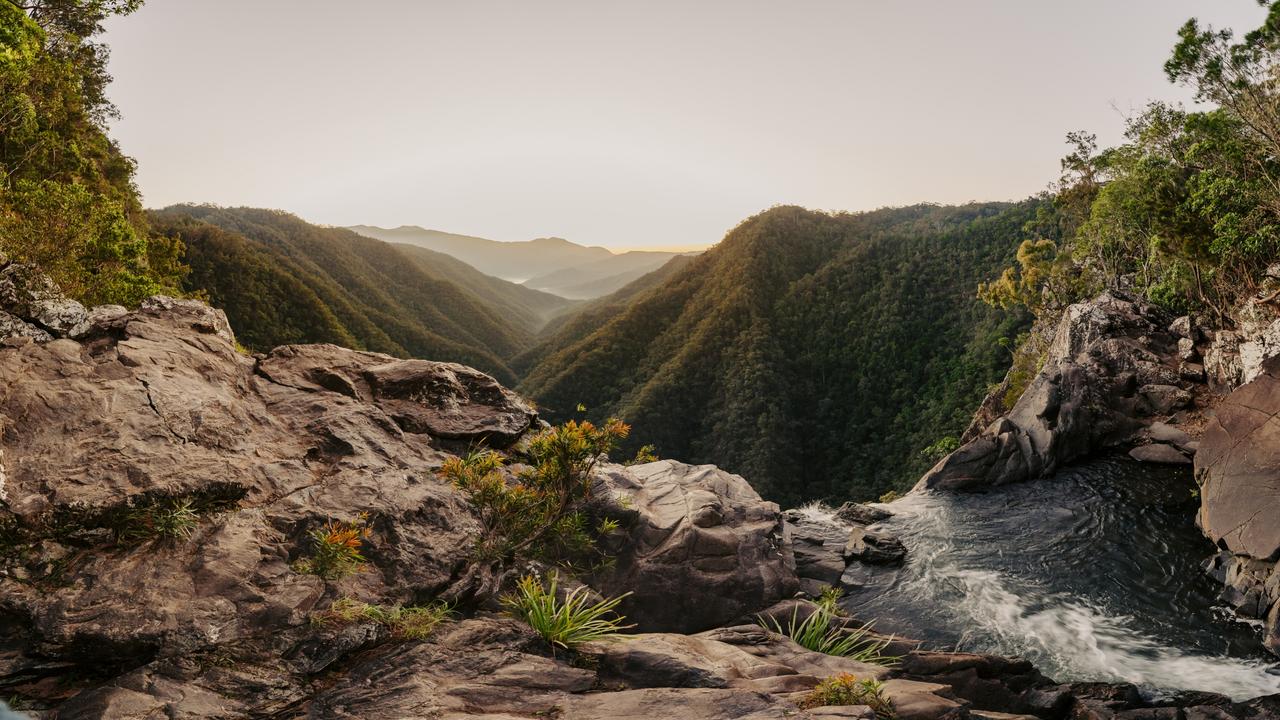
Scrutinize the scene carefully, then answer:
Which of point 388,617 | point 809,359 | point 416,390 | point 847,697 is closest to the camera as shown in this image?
point 847,697

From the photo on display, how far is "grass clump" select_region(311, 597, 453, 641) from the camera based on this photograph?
6.60 metres

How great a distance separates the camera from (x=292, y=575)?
6.85m

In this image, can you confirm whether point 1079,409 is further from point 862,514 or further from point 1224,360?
point 862,514

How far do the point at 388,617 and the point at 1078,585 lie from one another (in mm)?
17113

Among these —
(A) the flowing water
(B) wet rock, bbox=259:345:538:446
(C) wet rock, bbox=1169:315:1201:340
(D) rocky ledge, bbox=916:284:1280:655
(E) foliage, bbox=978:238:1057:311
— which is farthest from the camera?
(E) foliage, bbox=978:238:1057:311

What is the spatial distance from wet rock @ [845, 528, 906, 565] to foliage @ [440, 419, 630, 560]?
1035cm

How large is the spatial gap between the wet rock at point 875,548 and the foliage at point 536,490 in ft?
33.9

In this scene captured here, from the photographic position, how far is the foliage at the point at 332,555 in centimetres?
709

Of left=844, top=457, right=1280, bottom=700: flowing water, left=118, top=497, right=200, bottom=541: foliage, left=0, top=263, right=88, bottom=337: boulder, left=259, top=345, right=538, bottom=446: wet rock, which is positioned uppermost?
left=0, top=263, right=88, bottom=337: boulder

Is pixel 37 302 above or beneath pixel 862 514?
above

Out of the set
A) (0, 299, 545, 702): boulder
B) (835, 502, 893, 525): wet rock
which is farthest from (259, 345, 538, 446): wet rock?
(835, 502, 893, 525): wet rock

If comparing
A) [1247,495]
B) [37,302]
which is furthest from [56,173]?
[1247,495]

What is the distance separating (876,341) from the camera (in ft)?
236

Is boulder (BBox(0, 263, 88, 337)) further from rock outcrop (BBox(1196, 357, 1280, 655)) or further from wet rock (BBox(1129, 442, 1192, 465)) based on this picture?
wet rock (BBox(1129, 442, 1192, 465))
